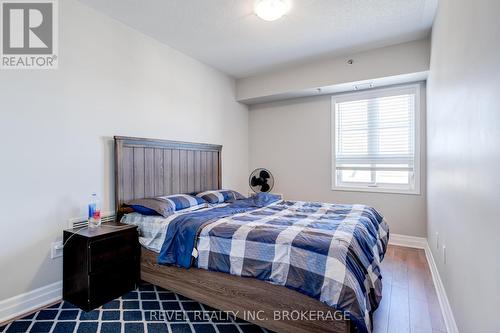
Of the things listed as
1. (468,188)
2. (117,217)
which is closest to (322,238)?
(468,188)

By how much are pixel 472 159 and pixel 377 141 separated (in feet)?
8.96

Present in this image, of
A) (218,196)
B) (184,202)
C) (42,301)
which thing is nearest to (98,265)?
(42,301)

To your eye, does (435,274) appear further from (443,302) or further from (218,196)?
(218,196)

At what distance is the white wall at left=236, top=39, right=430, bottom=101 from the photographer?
333 centimetres

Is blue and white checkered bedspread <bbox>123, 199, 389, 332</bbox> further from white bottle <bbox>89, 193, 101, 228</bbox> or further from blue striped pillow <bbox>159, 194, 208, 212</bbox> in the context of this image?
white bottle <bbox>89, 193, 101, 228</bbox>

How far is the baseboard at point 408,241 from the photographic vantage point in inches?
144

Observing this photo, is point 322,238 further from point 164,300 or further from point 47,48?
point 47,48

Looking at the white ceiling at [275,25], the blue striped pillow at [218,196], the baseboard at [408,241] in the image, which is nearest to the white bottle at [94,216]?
the blue striped pillow at [218,196]

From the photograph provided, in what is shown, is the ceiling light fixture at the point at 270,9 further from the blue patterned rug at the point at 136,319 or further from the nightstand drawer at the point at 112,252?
the blue patterned rug at the point at 136,319

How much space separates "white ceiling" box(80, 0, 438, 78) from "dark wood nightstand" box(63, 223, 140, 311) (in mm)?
2135

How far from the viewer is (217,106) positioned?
433cm

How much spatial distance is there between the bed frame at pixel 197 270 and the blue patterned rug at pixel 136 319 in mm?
81

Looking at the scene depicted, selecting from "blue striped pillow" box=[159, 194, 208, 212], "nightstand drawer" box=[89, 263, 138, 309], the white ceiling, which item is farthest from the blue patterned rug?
the white ceiling

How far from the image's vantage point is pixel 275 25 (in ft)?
9.68
